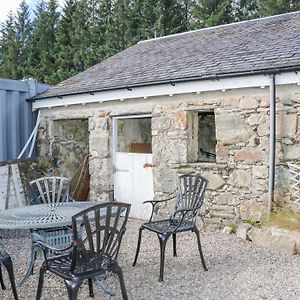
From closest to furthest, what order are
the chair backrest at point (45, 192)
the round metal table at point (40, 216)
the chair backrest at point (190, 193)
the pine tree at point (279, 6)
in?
the round metal table at point (40, 216) → the chair backrest at point (190, 193) → the chair backrest at point (45, 192) → the pine tree at point (279, 6)

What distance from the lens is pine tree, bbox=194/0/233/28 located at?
706 inches

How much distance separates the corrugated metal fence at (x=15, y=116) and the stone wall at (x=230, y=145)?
2253 millimetres

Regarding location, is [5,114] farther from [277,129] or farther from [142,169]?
[277,129]

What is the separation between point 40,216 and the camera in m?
4.07

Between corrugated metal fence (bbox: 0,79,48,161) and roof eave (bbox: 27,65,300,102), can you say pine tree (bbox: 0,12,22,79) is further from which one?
roof eave (bbox: 27,65,300,102)

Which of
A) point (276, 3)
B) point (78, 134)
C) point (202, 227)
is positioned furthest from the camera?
point (276, 3)

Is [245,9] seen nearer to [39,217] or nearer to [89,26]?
[89,26]

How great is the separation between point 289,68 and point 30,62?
20.1m

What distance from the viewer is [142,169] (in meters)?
7.38

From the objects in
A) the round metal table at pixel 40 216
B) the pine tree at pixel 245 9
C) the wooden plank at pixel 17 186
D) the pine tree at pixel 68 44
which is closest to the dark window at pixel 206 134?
the wooden plank at pixel 17 186

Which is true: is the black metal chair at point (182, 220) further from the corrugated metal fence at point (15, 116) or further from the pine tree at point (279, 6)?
the pine tree at point (279, 6)

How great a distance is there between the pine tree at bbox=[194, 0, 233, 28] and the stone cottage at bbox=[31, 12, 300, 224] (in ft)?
31.0

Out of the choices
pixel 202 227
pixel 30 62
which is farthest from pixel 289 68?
pixel 30 62

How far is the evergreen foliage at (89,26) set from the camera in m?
18.8
